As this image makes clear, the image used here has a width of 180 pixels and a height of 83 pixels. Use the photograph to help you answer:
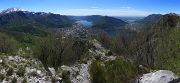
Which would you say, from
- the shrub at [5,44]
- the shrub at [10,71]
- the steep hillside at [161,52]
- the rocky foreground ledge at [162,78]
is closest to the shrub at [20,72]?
the shrub at [10,71]

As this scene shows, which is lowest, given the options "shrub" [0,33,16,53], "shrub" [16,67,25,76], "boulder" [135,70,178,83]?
"shrub" [0,33,16,53]

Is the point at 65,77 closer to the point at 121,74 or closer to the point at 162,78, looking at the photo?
the point at 121,74

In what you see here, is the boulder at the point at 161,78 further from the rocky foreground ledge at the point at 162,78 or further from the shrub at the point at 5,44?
the shrub at the point at 5,44

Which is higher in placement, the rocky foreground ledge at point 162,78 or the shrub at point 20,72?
the rocky foreground ledge at point 162,78

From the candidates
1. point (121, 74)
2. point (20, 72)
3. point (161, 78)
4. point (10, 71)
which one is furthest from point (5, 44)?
point (161, 78)

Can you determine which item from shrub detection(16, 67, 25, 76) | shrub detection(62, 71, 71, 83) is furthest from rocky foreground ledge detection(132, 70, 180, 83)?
shrub detection(16, 67, 25, 76)

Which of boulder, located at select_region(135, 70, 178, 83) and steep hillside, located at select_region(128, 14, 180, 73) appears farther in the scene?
steep hillside, located at select_region(128, 14, 180, 73)

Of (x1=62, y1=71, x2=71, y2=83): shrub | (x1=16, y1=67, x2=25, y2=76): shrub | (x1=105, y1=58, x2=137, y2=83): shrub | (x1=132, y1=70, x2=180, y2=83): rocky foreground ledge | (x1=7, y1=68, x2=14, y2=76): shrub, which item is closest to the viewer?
(x1=132, y1=70, x2=180, y2=83): rocky foreground ledge

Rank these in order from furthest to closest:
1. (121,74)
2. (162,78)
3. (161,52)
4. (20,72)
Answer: (161,52), (20,72), (121,74), (162,78)

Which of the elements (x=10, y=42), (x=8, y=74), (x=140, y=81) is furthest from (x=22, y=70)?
(x=10, y=42)

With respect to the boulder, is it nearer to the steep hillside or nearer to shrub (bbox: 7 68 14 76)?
the steep hillside

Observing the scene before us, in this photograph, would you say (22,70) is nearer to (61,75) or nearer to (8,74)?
(8,74)
